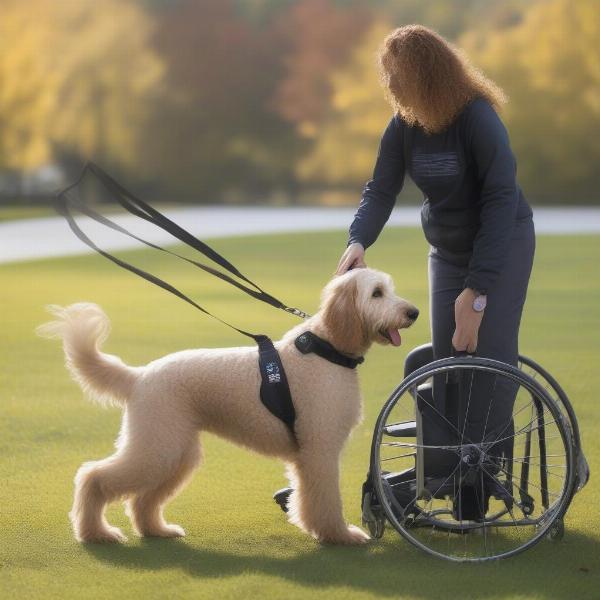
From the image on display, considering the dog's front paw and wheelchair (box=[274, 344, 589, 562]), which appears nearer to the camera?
wheelchair (box=[274, 344, 589, 562])

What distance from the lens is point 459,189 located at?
4.44 metres

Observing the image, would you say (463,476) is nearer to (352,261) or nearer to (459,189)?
(352,261)

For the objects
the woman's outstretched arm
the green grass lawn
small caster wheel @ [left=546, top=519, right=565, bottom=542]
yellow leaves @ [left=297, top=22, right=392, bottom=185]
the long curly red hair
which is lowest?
the green grass lawn

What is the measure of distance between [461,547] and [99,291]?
1066 cm

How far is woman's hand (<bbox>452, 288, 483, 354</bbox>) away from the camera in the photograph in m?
4.30

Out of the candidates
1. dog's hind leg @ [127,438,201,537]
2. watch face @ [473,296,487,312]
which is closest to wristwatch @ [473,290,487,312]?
watch face @ [473,296,487,312]

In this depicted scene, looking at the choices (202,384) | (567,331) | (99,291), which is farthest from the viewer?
(99,291)

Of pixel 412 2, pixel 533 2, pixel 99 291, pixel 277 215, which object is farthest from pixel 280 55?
pixel 99 291

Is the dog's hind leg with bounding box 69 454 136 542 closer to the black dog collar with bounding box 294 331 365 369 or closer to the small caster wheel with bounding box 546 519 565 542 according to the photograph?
the black dog collar with bounding box 294 331 365 369

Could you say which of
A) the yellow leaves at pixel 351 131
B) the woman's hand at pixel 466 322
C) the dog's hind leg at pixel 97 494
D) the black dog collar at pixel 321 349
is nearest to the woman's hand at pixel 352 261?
the black dog collar at pixel 321 349

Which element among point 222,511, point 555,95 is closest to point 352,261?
point 222,511

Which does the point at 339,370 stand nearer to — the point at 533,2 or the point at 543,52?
the point at 543,52

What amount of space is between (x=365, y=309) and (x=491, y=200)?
61 cm

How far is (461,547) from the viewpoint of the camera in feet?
14.8
